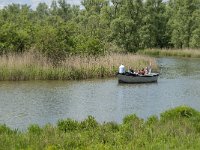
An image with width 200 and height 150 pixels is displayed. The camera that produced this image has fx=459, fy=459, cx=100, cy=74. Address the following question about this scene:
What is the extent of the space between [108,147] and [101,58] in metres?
30.4

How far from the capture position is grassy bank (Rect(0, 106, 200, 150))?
428 inches

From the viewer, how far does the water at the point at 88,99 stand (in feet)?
69.9

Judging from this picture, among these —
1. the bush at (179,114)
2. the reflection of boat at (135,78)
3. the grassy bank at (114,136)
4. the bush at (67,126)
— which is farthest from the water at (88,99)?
the grassy bank at (114,136)

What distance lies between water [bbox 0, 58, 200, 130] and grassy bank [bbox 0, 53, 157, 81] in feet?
4.31

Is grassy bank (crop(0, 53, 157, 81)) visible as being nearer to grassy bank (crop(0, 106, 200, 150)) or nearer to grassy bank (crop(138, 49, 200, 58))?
grassy bank (crop(0, 106, 200, 150))

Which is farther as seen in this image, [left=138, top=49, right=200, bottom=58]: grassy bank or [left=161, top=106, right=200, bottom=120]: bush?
[left=138, top=49, right=200, bottom=58]: grassy bank

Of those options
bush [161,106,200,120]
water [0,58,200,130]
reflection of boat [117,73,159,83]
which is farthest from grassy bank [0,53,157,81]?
bush [161,106,200,120]

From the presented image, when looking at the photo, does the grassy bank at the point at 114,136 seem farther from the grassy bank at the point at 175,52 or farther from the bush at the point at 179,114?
the grassy bank at the point at 175,52

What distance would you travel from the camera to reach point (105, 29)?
63062 mm

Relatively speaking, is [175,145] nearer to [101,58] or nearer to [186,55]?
[101,58]

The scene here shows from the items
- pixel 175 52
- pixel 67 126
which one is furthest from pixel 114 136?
pixel 175 52

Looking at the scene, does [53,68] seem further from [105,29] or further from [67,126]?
[105,29]

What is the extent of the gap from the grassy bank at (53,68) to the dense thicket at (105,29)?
1.79 m

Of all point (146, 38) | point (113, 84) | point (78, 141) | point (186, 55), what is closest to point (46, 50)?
point (113, 84)
